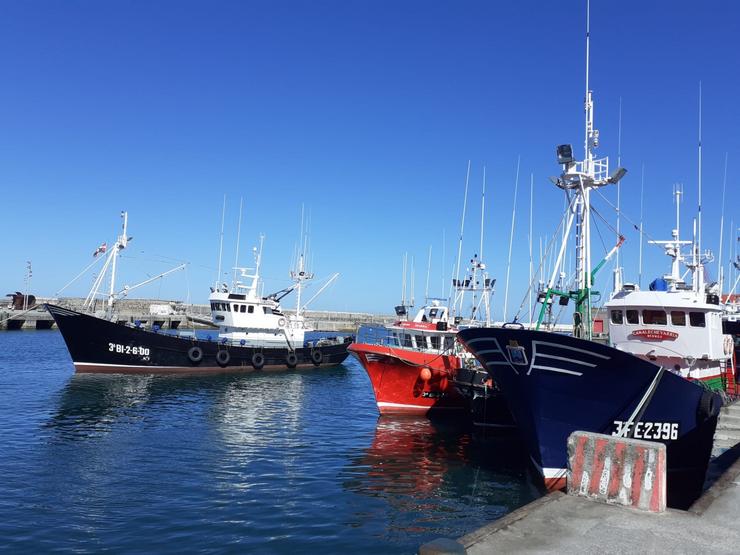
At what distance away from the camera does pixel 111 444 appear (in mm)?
17188

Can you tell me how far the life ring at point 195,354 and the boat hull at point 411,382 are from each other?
18.1 m

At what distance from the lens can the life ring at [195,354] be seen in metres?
37.6

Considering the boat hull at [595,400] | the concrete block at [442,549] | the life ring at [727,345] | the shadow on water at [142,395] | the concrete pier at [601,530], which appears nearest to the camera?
the concrete block at [442,549]

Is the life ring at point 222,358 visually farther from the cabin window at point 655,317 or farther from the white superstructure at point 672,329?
the cabin window at point 655,317

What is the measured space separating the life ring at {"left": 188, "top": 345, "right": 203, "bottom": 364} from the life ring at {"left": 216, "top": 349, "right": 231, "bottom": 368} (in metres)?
1.22

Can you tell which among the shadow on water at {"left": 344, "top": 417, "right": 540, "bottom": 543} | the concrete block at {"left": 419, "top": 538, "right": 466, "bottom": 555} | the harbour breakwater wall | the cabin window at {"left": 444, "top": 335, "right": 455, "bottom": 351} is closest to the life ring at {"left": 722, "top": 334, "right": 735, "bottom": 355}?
the shadow on water at {"left": 344, "top": 417, "right": 540, "bottom": 543}

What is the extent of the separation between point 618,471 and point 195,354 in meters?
33.6

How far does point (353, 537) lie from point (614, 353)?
6719mm

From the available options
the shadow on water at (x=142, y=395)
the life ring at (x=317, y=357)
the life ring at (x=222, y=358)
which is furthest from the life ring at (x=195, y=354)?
the life ring at (x=317, y=357)

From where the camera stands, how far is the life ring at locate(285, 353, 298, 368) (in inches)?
1672

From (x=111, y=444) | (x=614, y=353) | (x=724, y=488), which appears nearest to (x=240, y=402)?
(x=111, y=444)

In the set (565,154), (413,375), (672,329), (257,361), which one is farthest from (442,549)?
(257,361)

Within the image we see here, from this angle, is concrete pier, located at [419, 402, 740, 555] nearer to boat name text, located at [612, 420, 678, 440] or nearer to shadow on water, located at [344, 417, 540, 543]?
shadow on water, located at [344, 417, 540, 543]

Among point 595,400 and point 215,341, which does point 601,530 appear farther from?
point 215,341
